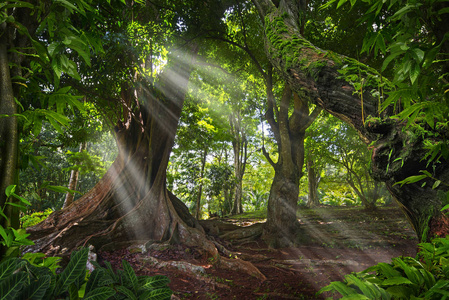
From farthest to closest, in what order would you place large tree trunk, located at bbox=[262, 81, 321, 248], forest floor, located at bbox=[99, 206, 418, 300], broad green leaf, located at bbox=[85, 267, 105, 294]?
large tree trunk, located at bbox=[262, 81, 321, 248]
forest floor, located at bbox=[99, 206, 418, 300]
broad green leaf, located at bbox=[85, 267, 105, 294]

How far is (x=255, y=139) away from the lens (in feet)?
51.0

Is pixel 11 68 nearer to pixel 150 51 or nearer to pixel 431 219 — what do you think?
pixel 431 219

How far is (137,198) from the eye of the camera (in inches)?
244

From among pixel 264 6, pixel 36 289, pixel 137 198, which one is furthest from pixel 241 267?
pixel 264 6

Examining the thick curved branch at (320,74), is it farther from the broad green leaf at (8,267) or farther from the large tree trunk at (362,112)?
the broad green leaf at (8,267)

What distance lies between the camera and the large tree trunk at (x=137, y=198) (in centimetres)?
520

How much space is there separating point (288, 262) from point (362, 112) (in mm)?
4158

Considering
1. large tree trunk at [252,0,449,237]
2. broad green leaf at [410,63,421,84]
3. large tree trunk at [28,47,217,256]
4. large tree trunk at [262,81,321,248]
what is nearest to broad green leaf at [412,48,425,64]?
broad green leaf at [410,63,421,84]

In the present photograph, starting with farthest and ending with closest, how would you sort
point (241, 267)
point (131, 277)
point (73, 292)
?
point (241, 267) → point (131, 277) → point (73, 292)

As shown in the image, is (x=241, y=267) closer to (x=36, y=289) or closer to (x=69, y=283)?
(x=69, y=283)

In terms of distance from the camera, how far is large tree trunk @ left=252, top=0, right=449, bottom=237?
1.79m

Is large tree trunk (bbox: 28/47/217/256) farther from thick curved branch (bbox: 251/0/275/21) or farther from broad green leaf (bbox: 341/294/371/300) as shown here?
broad green leaf (bbox: 341/294/371/300)

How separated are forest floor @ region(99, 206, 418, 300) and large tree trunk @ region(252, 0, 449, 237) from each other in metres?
1.48

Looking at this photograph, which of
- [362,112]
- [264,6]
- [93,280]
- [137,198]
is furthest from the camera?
[137,198]
